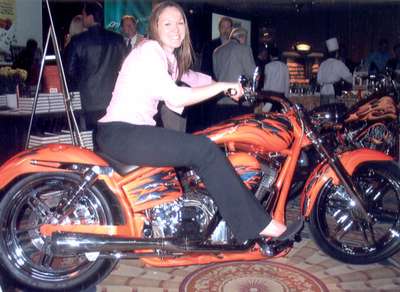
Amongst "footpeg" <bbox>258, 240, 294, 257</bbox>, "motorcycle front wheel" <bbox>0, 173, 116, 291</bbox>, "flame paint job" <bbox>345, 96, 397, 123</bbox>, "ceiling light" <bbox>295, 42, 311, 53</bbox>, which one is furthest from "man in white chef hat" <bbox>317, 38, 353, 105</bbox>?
"ceiling light" <bbox>295, 42, 311, 53</bbox>

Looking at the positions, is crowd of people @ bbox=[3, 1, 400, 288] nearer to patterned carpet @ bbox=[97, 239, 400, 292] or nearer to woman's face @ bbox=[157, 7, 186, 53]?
woman's face @ bbox=[157, 7, 186, 53]

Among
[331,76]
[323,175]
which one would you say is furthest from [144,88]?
[331,76]

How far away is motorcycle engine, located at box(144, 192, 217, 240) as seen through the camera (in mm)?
3107

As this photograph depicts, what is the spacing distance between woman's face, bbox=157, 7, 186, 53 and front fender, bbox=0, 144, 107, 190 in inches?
32.4

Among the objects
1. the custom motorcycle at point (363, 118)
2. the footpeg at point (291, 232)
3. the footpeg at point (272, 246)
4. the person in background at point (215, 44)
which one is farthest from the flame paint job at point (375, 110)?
the person in background at point (215, 44)

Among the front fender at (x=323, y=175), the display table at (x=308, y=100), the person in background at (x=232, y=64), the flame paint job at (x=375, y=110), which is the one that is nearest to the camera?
the front fender at (x=323, y=175)

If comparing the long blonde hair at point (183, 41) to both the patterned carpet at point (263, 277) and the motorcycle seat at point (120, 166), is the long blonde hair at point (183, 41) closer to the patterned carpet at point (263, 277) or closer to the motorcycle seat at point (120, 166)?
the motorcycle seat at point (120, 166)

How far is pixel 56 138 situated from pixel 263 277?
92.1 inches

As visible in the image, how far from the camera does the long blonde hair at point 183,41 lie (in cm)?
317

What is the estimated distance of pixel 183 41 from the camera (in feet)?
10.9

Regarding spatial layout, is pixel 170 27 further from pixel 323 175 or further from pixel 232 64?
pixel 232 64

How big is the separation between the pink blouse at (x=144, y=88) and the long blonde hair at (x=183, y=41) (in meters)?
0.19

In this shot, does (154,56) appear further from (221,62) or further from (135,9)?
(135,9)

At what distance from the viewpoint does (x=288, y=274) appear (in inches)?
137
